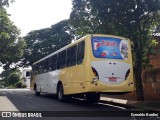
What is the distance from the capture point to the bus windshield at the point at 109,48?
43.4 ft

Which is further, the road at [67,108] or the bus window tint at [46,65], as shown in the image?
the bus window tint at [46,65]

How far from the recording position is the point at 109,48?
1345 centimetres

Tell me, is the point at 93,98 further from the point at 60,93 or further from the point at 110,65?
the point at 110,65

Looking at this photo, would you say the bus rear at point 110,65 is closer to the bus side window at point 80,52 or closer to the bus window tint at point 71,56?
the bus side window at point 80,52

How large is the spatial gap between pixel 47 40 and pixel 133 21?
36840 mm

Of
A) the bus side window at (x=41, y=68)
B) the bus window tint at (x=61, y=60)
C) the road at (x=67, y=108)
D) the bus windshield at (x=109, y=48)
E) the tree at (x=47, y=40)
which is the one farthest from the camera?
the tree at (x=47, y=40)

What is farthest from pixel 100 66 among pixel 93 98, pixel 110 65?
pixel 93 98

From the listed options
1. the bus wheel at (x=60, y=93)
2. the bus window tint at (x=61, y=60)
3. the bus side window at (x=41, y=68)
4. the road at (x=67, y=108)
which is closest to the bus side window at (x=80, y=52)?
the road at (x=67, y=108)

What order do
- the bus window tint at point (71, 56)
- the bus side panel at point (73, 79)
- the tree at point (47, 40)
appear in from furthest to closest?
the tree at point (47, 40)
the bus window tint at point (71, 56)
the bus side panel at point (73, 79)

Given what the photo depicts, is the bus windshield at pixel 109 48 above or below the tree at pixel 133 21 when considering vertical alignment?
below

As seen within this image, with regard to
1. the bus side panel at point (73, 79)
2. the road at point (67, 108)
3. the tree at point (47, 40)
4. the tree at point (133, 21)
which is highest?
the tree at point (47, 40)

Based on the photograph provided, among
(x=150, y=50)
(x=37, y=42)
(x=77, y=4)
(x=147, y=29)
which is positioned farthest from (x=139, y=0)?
(x=37, y=42)

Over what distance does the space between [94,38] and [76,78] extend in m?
2.27

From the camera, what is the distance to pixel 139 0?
1492 centimetres
